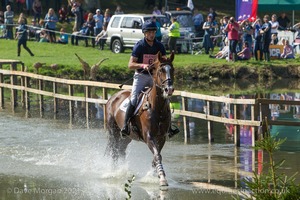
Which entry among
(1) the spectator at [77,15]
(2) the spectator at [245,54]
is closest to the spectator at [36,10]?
(1) the spectator at [77,15]

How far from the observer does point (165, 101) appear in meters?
14.4

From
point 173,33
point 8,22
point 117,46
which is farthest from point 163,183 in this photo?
point 8,22

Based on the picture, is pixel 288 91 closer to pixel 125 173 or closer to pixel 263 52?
pixel 263 52

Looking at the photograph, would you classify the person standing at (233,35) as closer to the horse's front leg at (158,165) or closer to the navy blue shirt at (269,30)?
the navy blue shirt at (269,30)

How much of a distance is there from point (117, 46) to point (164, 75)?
28286 millimetres

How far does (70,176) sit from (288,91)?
56.6 feet

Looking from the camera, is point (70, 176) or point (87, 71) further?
point (87, 71)

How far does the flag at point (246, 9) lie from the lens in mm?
36688

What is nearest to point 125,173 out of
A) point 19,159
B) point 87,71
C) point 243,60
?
point 19,159

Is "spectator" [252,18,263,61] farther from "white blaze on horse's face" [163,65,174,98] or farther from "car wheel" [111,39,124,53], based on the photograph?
"white blaze on horse's face" [163,65,174,98]

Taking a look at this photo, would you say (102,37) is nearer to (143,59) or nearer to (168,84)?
(143,59)

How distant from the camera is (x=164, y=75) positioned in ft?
45.8

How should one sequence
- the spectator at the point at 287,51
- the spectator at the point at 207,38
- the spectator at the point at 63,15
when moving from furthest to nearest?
1. the spectator at the point at 63,15
2. the spectator at the point at 207,38
3. the spectator at the point at 287,51

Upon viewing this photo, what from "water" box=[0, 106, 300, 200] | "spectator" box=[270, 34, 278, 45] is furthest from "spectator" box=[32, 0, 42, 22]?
"water" box=[0, 106, 300, 200]
